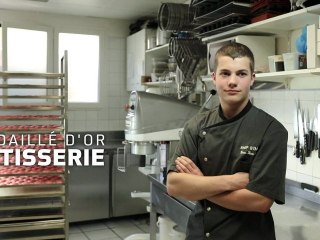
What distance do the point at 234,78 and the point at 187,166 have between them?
1.28 ft

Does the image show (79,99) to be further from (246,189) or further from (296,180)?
(246,189)

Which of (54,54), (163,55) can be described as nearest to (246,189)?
(163,55)

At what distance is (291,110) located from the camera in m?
2.43

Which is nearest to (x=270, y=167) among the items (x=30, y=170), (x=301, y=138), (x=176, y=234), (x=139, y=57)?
(x=301, y=138)

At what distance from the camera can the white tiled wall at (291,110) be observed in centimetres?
225

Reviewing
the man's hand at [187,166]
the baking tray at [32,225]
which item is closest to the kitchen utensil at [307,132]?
the man's hand at [187,166]

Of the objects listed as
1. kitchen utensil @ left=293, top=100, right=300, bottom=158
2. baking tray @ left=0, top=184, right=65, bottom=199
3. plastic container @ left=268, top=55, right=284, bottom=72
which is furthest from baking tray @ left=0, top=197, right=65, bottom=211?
plastic container @ left=268, top=55, right=284, bottom=72

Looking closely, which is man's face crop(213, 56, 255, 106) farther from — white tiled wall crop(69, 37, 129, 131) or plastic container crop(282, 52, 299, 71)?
white tiled wall crop(69, 37, 129, 131)

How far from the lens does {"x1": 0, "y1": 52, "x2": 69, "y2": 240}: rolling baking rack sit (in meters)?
2.94

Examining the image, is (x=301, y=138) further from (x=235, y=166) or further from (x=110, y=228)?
(x=110, y=228)

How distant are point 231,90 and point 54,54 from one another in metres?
3.58

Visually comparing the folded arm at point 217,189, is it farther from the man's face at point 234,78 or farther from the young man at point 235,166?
the man's face at point 234,78

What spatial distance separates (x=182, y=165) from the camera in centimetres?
145

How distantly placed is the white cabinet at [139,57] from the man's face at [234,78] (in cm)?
254
